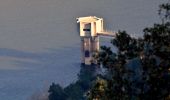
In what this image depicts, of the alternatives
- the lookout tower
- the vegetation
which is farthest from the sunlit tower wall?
the vegetation

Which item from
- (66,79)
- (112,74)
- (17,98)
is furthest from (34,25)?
(112,74)

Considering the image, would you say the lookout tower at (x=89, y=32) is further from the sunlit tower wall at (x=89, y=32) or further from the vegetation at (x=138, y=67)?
the vegetation at (x=138, y=67)

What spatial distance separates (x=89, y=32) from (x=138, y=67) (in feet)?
60.7

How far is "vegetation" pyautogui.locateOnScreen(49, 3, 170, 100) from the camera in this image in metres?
3.06

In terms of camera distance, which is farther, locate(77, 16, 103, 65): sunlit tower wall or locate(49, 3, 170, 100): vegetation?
locate(77, 16, 103, 65): sunlit tower wall

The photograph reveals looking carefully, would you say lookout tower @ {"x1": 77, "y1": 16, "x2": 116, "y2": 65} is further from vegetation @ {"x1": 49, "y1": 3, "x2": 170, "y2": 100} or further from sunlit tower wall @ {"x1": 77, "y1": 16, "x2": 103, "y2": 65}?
vegetation @ {"x1": 49, "y1": 3, "x2": 170, "y2": 100}

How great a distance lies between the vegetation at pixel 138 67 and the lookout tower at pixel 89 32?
1738cm

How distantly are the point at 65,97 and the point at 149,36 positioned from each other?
1021 cm

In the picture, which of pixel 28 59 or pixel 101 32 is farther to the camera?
pixel 101 32

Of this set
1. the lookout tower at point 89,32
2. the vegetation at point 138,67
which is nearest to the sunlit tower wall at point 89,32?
the lookout tower at point 89,32

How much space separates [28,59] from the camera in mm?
19703

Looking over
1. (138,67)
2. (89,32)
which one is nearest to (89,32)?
(89,32)

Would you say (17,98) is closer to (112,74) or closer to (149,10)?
(149,10)

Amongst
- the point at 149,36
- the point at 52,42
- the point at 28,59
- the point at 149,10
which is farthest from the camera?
the point at 149,10
